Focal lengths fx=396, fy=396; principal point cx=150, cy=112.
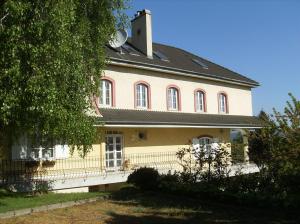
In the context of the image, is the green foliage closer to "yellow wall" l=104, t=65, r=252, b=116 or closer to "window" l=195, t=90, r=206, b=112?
"yellow wall" l=104, t=65, r=252, b=116

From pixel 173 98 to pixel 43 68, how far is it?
16772 millimetres

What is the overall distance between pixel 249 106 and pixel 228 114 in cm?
303

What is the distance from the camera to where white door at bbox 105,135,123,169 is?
68.5ft

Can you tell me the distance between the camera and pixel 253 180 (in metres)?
11.7

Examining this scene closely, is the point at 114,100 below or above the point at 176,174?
above

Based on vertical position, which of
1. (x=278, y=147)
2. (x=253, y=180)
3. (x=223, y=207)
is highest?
(x=278, y=147)

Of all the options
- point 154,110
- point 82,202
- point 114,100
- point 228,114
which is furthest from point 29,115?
point 228,114

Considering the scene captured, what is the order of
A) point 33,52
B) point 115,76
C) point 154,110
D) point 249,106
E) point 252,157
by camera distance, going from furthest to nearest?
point 249,106 → point 154,110 → point 115,76 → point 252,157 → point 33,52

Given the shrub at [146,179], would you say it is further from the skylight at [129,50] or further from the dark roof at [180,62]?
the skylight at [129,50]

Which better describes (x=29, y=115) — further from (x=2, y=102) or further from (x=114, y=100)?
(x=114, y=100)

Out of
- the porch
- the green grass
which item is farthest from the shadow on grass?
the porch

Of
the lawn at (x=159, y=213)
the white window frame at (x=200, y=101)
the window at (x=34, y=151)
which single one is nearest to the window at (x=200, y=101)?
the white window frame at (x=200, y=101)

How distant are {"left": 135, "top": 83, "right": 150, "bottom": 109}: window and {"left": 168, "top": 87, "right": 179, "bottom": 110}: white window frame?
1941mm

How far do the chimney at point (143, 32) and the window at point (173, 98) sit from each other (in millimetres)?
2659
